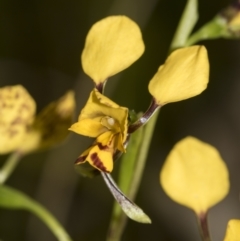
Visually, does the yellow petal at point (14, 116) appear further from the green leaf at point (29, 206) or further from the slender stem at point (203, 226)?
the slender stem at point (203, 226)

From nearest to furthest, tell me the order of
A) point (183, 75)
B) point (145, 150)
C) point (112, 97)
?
point (183, 75)
point (145, 150)
point (112, 97)

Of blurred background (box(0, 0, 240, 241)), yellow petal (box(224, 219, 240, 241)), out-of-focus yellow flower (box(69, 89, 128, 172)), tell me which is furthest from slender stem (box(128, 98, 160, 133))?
blurred background (box(0, 0, 240, 241))

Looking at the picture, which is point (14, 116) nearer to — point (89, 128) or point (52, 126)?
point (52, 126)

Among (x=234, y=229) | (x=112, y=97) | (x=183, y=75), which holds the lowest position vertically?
(x=112, y=97)

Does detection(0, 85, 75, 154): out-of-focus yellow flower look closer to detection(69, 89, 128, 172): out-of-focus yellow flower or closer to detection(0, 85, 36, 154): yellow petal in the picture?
detection(0, 85, 36, 154): yellow petal

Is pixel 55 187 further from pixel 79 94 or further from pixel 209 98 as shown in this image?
pixel 209 98

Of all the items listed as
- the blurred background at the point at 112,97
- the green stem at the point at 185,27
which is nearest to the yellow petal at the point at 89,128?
the green stem at the point at 185,27

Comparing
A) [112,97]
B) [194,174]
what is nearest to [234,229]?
[194,174]
